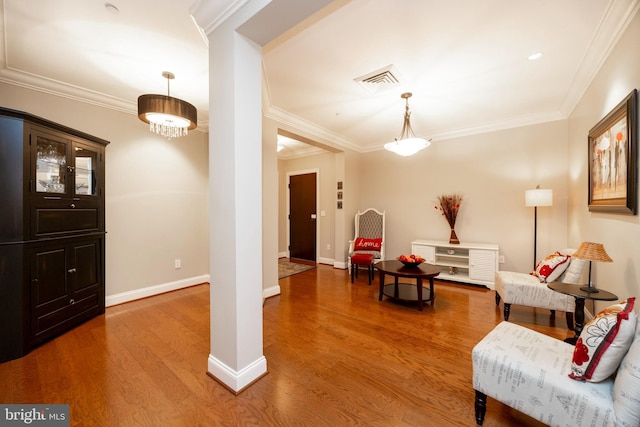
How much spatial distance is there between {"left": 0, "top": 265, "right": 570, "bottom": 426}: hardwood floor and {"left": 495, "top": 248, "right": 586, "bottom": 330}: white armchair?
0.22 metres

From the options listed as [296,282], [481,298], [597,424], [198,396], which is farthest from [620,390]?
[296,282]

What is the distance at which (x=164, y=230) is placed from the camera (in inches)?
143

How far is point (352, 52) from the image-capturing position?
Result: 7.44 feet

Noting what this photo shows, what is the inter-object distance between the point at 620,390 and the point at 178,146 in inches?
182

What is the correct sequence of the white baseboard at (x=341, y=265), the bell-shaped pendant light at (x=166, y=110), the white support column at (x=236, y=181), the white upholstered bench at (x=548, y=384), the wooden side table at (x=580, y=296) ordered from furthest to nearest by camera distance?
the white baseboard at (x=341, y=265) → the bell-shaped pendant light at (x=166, y=110) → the wooden side table at (x=580, y=296) → the white support column at (x=236, y=181) → the white upholstered bench at (x=548, y=384)

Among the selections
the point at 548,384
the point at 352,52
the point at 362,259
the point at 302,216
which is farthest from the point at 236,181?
the point at 302,216

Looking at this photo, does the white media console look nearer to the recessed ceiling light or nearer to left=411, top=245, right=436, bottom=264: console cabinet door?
left=411, top=245, right=436, bottom=264: console cabinet door

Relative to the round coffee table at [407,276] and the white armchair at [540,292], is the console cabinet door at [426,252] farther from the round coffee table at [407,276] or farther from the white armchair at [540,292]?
the white armchair at [540,292]

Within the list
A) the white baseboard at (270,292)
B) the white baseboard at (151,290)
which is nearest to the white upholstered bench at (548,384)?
the white baseboard at (270,292)

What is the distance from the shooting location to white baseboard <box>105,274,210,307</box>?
3.16 meters

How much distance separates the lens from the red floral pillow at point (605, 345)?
1.13 meters

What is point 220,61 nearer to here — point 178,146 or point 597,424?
point 178,146

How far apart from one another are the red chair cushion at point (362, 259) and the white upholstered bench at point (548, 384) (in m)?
2.59

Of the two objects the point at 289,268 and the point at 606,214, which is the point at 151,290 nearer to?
the point at 289,268
